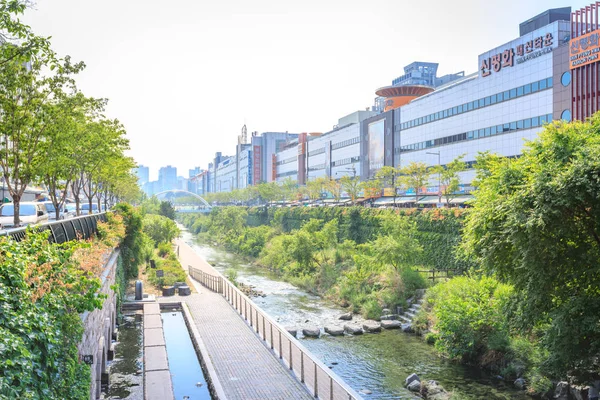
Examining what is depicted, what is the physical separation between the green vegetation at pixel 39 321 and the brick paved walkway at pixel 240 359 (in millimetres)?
7017

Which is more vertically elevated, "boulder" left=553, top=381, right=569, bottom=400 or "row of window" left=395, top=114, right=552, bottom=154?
"row of window" left=395, top=114, right=552, bottom=154

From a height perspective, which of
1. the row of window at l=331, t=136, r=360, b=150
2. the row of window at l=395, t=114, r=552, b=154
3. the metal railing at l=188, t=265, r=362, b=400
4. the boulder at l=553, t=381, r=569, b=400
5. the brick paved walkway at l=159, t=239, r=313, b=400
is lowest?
the boulder at l=553, t=381, r=569, b=400

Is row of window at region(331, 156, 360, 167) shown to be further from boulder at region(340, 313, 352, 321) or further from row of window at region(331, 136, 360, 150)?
boulder at region(340, 313, 352, 321)

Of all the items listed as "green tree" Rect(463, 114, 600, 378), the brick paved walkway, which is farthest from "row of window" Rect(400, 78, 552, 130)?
the brick paved walkway

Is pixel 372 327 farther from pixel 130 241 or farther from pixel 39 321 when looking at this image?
pixel 39 321

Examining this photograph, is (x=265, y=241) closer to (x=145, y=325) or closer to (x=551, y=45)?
(x=551, y=45)

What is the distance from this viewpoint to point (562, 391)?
18.9 metres

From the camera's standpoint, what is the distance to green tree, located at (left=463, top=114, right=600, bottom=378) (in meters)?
15.0

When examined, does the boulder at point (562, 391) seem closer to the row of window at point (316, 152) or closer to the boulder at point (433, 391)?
the boulder at point (433, 391)

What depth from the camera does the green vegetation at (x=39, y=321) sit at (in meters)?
6.98

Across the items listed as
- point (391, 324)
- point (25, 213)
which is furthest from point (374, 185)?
point (25, 213)

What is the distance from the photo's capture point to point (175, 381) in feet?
64.6

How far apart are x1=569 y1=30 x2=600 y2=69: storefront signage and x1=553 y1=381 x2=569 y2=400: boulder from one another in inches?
1455

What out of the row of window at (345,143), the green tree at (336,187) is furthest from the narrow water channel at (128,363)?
the row of window at (345,143)
